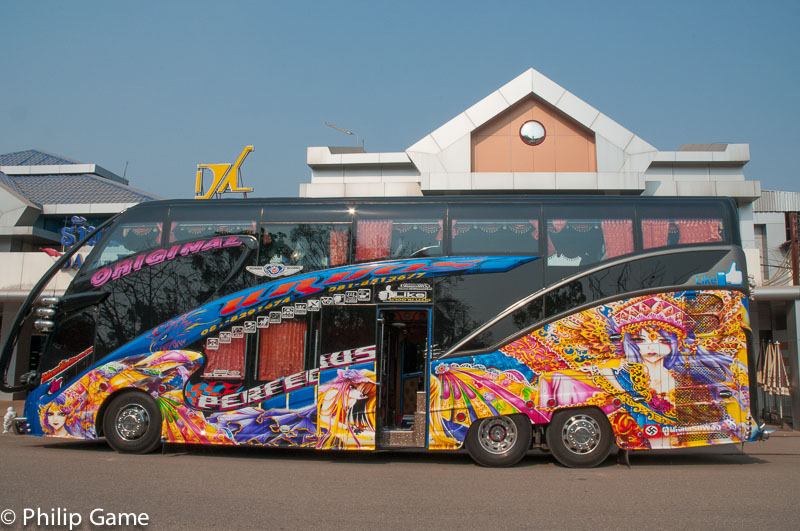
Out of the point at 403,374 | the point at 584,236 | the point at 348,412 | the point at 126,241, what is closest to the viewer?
the point at 584,236

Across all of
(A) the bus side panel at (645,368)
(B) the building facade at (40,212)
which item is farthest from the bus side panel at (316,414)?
(B) the building facade at (40,212)

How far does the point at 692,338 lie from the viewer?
9.09 m

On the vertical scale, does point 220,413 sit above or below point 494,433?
above

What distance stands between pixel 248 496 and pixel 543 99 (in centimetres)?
1680

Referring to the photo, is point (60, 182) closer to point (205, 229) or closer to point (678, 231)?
point (205, 229)

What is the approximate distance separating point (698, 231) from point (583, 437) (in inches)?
137

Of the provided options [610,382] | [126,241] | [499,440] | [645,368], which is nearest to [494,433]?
[499,440]

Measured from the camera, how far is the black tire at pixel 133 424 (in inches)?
389

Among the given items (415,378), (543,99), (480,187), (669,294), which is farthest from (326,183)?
(669,294)

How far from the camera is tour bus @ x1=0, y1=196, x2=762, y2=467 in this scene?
909cm

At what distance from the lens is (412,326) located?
10391 mm

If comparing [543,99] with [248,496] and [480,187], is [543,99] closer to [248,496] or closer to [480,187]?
[480,187]

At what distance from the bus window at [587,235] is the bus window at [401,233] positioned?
170 centimetres

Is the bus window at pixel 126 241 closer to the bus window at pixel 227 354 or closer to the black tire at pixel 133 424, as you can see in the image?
the bus window at pixel 227 354
